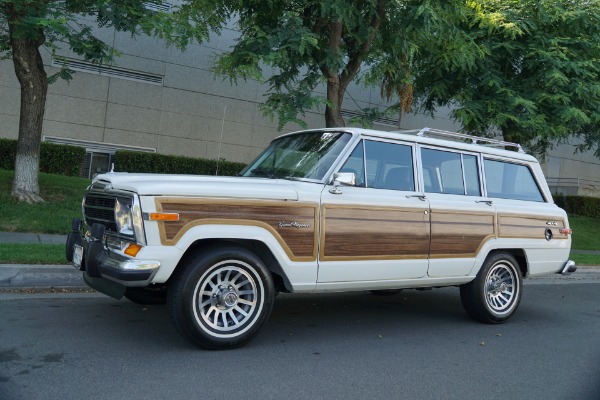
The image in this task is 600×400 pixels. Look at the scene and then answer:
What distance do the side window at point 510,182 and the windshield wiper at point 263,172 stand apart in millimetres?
2692

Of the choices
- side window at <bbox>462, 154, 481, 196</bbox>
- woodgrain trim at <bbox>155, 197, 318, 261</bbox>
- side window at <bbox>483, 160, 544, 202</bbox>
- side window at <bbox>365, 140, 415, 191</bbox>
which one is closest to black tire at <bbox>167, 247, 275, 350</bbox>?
woodgrain trim at <bbox>155, 197, 318, 261</bbox>

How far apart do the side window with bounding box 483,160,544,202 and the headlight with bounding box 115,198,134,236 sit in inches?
166

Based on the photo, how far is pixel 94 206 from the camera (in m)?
5.34

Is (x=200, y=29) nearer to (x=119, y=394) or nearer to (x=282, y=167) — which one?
(x=282, y=167)

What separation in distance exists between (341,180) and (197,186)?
1281 millimetres

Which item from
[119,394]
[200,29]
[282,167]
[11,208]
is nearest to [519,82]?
[200,29]

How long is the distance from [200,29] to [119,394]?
9204mm

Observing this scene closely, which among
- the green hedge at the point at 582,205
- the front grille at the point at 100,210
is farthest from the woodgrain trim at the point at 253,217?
the green hedge at the point at 582,205

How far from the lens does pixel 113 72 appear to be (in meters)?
19.6

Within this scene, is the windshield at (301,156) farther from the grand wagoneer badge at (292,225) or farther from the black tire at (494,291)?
the black tire at (494,291)

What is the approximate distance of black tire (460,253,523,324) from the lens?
6.57 metres

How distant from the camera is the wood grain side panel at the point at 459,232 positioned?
20.1 feet

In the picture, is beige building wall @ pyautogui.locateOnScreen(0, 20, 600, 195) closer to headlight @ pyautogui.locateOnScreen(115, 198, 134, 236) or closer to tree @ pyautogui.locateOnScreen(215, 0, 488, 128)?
tree @ pyautogui.locateOnScreen(215, 0, 488, 128)

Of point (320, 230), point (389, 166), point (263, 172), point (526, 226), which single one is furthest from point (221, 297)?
point (526, 226)
